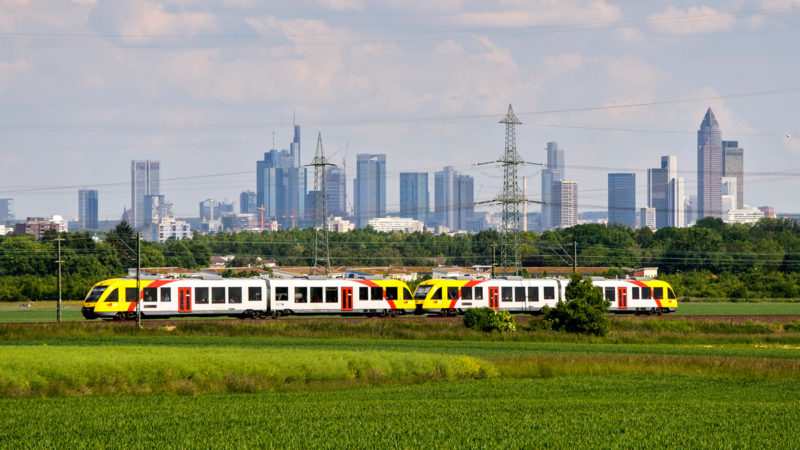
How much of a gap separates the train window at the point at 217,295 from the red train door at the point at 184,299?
1.68m

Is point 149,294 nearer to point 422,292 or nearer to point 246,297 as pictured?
point 246,297

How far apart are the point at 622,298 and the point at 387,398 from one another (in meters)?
48.2

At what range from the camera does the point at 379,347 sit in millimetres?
48750

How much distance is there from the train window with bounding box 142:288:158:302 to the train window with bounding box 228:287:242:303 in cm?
516

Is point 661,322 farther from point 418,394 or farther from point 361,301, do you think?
point 418,394

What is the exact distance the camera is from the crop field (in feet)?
72.6

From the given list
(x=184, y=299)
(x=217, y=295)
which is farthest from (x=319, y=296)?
(x=184, y=299)

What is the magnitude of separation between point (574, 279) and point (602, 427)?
125ft

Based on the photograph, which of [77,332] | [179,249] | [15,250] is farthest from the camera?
[179,249]

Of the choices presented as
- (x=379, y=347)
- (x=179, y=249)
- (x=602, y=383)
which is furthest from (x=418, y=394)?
(x=179, y=249)

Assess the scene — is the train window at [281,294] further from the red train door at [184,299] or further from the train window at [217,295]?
the red train door at [184,299]

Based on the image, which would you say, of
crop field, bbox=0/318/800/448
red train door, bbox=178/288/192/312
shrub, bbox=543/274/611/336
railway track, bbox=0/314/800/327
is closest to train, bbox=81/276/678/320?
red train door, bbox=178/288/192/312

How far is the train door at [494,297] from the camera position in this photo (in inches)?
2763

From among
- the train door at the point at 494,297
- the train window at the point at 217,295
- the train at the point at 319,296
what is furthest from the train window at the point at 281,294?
the train door at the point at 494,297
